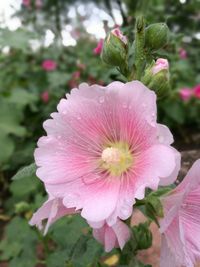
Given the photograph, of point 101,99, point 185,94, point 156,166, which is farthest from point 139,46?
point 185,94

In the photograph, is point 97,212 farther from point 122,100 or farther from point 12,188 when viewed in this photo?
point 12,188

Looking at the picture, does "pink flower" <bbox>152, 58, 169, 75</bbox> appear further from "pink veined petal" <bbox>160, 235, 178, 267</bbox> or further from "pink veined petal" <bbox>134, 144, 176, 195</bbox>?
"pink veined petal" <bbox>160, 235, 178, 267</bbox>

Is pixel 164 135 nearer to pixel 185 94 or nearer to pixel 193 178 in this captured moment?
pixel 193 178

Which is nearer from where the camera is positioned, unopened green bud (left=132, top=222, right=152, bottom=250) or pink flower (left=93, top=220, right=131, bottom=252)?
pink flower (left=93, top=220, right=131, bottom=252)

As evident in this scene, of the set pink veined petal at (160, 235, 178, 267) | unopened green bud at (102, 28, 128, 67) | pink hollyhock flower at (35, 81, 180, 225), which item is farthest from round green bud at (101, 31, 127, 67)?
pink veined petal at (160, 235, 178, 267)

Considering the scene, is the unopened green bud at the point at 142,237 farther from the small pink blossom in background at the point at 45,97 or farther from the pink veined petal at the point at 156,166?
the small pink blossom in background at the point at 45,97

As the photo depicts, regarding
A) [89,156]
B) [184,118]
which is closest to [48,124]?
[89,156]
